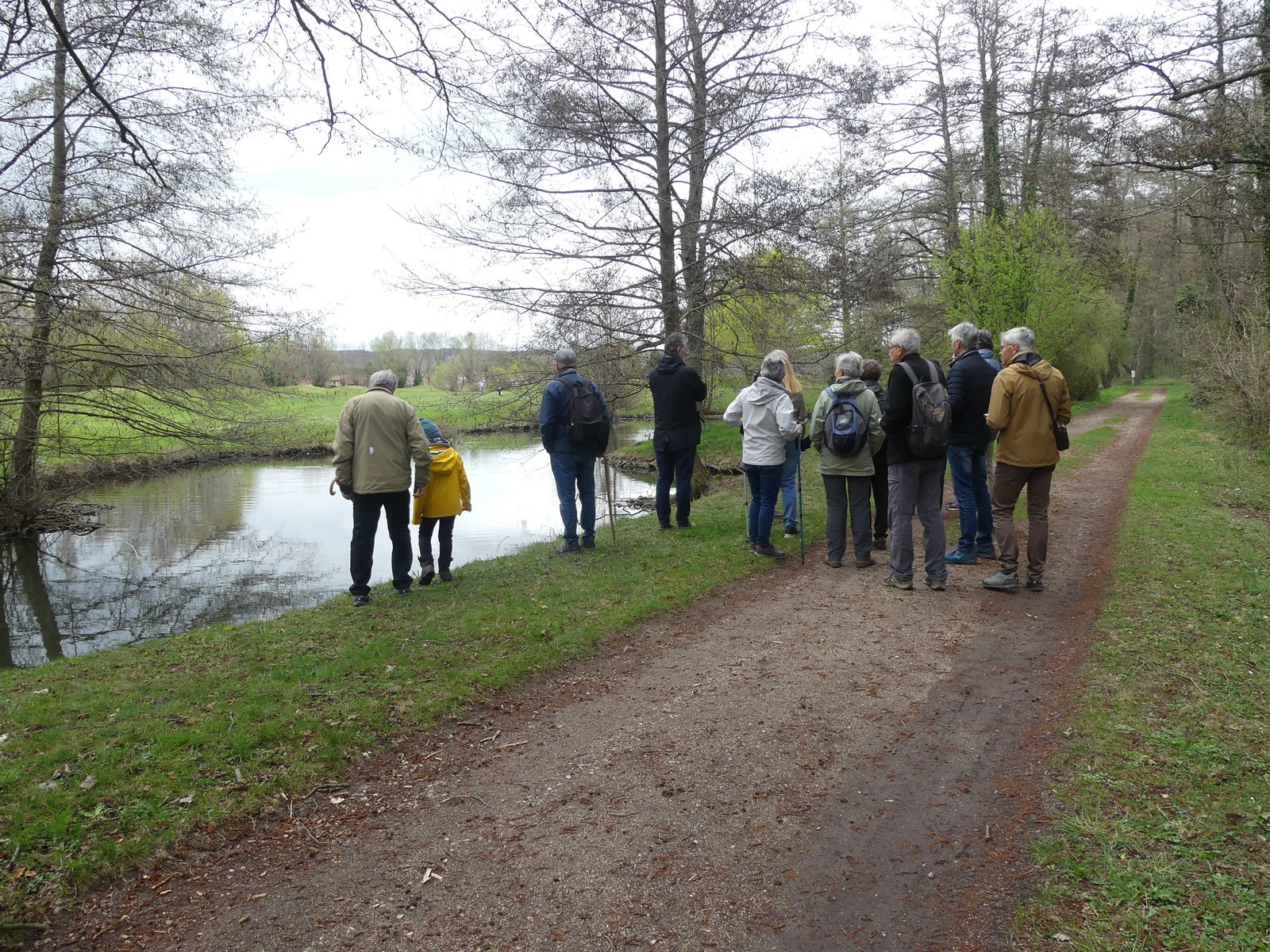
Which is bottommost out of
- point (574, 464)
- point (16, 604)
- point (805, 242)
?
point (16, 604)

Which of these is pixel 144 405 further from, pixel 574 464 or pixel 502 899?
pixel 502 899

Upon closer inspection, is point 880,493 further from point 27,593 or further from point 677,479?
point 27,593

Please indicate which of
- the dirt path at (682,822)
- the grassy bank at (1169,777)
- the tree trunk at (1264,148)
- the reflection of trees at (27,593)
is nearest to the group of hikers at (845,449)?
the grassy bank at (1169,777)

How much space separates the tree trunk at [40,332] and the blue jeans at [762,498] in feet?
25.2

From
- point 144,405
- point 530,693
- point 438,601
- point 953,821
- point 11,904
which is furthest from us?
point 144,405

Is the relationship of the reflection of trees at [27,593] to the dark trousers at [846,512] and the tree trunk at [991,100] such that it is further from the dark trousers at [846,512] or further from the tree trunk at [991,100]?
the tree trunk at [991,100]

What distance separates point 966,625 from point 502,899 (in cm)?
427

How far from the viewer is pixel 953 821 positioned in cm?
344

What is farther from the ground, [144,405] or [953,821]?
[144,405]

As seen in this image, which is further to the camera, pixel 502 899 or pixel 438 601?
pixel 438 601

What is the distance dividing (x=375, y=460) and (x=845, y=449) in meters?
4.18

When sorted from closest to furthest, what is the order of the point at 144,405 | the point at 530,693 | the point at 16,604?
the point at 530,693, the point at 16,604, the point at 144,405

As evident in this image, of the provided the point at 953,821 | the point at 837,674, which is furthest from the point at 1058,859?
the point at 837,674

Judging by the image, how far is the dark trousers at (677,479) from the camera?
9289mm
